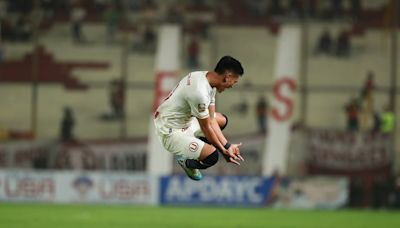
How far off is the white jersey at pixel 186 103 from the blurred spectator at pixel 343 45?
22610 mm

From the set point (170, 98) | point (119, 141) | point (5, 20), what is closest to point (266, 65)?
point (119, 141)

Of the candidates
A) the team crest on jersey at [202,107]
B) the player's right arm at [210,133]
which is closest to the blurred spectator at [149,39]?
the player's right arm at [210,133]

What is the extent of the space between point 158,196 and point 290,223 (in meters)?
7.01

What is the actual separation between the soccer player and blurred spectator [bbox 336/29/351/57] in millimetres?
22267

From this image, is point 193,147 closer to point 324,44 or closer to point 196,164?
point 196,164

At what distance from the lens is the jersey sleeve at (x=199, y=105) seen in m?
14.5

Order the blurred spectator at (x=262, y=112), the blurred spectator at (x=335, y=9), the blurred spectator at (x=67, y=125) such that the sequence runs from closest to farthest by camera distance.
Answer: the blurred spectator at (x=67, y=125) → the blurred spectator at (x=262, y=112) → the blurred spectator at (x=335, y=9)

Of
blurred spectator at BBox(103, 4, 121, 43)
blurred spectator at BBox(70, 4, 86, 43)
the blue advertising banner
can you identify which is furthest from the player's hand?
blurred spectator at BBox(70, 4, 86, 43)

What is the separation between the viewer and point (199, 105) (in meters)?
14.5

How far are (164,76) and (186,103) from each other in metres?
16.4

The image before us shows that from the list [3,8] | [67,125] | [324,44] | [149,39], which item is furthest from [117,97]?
[324,44]

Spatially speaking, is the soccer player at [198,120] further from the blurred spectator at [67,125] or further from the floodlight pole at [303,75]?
the blurred spectator at [67,125]

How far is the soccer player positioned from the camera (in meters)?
14.5

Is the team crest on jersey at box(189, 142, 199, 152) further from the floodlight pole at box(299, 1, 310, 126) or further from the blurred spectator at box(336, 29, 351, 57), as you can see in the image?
the blurred spectator at box(336, 29, 351, 57)
